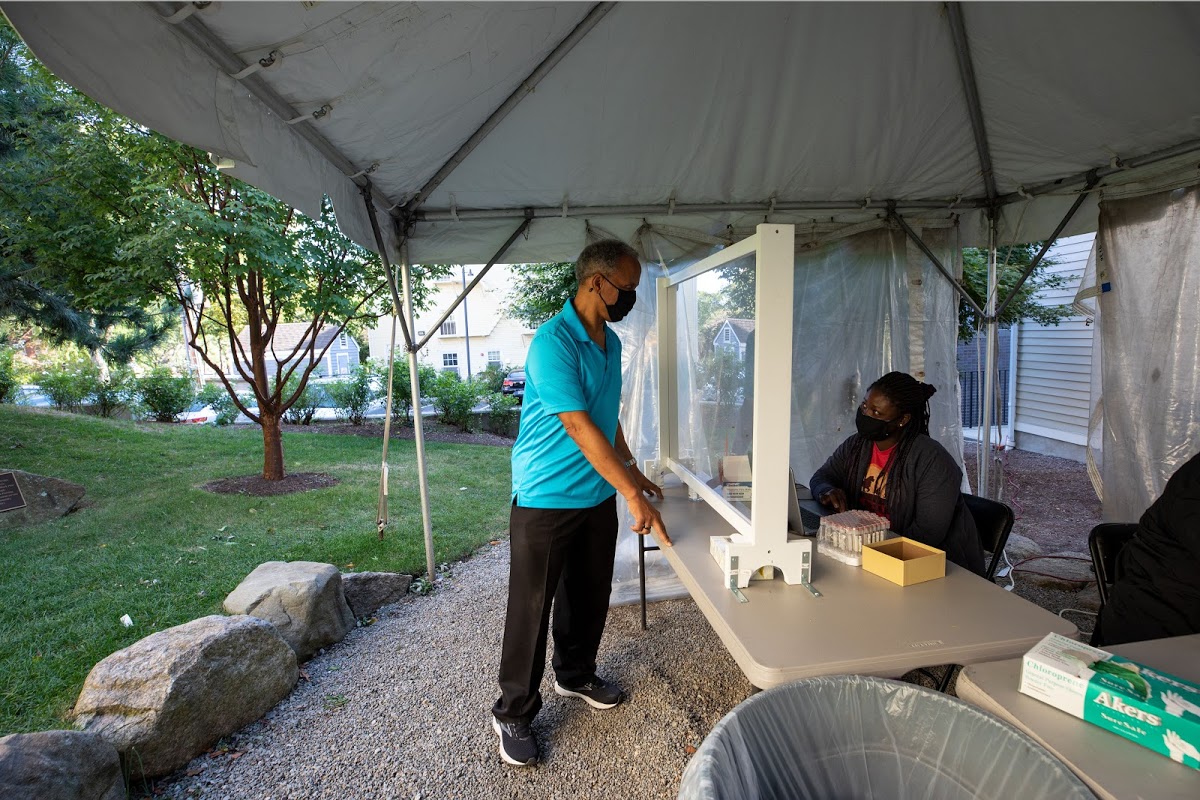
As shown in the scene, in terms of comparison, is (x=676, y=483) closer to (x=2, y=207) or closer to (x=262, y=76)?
(x=262, y=76)

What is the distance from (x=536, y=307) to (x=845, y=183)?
18.8 feet

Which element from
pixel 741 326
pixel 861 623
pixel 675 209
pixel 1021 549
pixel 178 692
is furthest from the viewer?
pixel 1021 549

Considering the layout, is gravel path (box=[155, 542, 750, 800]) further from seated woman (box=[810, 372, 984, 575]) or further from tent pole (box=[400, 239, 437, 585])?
seated woman (box=[810, 372, 984, 575])

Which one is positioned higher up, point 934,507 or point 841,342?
point 841,342

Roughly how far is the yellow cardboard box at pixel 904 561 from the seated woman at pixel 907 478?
1.28 feet

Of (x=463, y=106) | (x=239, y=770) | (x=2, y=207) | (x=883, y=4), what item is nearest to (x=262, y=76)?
(x=463, y=106)

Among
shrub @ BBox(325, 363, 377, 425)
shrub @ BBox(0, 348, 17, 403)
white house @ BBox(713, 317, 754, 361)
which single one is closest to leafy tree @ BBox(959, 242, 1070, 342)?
white house @ BBox(713, 317, 754, 361)

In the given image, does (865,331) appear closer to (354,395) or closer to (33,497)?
(33,497)

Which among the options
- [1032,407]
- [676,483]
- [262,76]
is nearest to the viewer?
[262,76]

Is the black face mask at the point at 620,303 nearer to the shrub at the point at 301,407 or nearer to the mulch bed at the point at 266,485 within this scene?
the mulch bed at the point at 266,485

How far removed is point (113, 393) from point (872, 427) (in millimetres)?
12276

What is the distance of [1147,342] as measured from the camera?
2.96 m

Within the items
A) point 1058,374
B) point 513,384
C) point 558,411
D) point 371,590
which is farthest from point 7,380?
point 1058,374

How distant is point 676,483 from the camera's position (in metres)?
2.86
